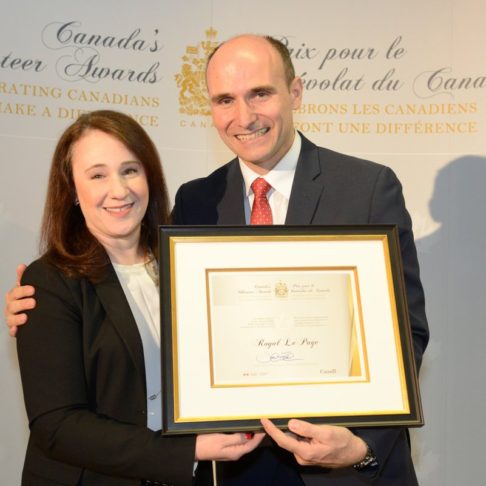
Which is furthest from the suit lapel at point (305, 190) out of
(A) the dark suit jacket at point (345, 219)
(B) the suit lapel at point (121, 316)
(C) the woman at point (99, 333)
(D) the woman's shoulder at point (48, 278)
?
(D) the woman's shoulder at point (48, 278)

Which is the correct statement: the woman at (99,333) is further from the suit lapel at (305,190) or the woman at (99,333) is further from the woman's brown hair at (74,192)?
the suit lapel at (305,190)

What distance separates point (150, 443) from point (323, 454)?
425 millimetres

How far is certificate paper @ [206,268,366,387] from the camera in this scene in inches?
72.5

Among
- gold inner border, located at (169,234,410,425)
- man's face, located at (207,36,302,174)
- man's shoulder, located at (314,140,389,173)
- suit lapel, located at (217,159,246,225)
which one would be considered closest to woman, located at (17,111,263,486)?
gold inner border, located at (169,234,410,425)

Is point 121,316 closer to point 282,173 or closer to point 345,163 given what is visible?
point 282,173

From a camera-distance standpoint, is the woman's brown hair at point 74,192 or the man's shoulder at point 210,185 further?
the man's shoulder at point 210,185

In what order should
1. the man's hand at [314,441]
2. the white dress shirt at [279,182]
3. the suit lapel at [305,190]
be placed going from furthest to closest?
the white dress shirt at [279,182] < the suit lapel at [305,190] < the man's hand at [314,441]

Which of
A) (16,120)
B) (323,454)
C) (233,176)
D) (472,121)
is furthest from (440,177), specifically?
(323,454)

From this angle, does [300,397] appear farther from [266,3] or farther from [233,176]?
[266,3]

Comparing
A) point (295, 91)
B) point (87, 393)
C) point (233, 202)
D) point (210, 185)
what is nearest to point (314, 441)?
point (87, 393)

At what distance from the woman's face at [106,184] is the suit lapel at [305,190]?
1.49 ft

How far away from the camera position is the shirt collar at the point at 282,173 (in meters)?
2.41

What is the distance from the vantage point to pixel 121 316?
203 cm
